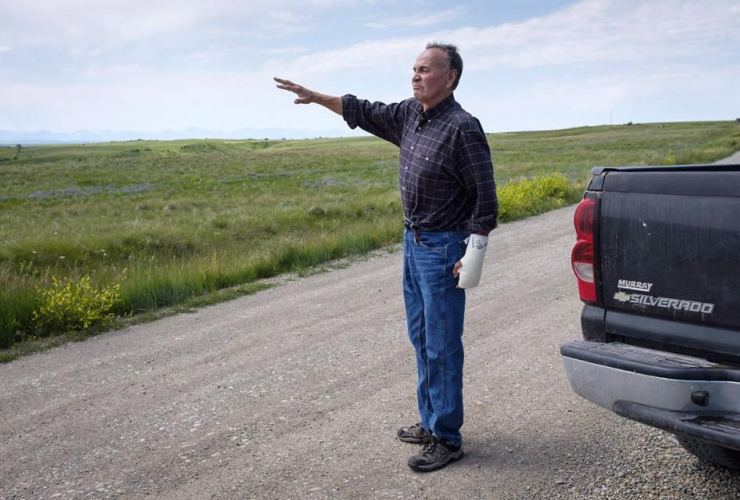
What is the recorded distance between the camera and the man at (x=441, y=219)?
12.2 ft

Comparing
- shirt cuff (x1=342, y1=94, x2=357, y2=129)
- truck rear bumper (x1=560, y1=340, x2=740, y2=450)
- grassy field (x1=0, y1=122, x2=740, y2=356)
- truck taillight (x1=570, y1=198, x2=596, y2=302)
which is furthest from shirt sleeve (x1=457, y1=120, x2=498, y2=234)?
grassy field (x1=0, y1=122, x2=740, y2=356)

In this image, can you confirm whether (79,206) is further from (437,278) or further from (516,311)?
(437,278)

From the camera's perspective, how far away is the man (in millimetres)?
3715

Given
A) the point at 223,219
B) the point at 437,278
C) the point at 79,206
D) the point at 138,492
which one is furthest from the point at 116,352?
the point at 79,206

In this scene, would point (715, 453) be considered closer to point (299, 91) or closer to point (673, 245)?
point (673, 245)

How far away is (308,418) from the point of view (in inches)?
178

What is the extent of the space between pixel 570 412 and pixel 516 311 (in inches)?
94.6

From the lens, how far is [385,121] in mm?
4363

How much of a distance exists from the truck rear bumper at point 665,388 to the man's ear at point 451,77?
5.27ft

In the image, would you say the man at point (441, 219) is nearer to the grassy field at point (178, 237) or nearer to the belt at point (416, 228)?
the belt at point (416, 228)

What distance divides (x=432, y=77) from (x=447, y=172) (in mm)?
533

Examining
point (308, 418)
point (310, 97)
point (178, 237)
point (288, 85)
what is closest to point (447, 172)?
point (310, 97)

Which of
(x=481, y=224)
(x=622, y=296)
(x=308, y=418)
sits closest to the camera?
(x=622, y=296)

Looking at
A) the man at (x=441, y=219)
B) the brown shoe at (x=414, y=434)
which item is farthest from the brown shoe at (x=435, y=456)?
the brown shoe at (x=414, y=434)
